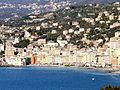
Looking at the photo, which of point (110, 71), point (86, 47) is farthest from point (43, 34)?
point (110, 71)

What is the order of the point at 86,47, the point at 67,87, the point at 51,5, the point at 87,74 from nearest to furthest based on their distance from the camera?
the point at 67,87, the point at 87,74, the point at 86,47, the point at 51,5

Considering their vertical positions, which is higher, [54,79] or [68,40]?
[68,40]

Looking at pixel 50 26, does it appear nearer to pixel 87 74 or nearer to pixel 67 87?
pixel 87 74

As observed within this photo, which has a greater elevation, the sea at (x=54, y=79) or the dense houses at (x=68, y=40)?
the dense houses at (x=68, y=40)

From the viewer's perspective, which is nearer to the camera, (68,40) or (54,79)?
(54,79)
